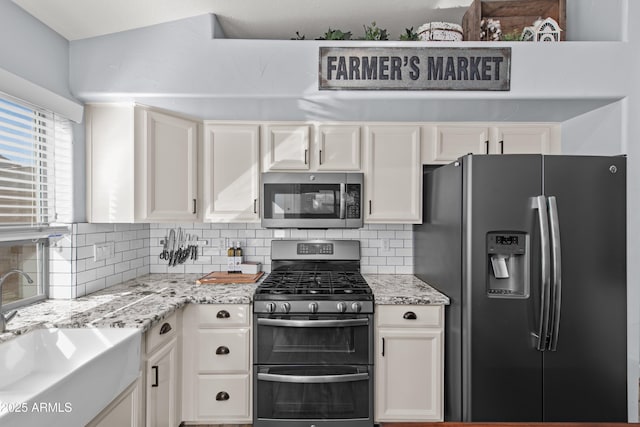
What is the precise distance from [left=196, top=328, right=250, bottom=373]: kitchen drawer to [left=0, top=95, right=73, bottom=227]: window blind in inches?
43.7

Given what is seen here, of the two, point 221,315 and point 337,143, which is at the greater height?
point 337,143

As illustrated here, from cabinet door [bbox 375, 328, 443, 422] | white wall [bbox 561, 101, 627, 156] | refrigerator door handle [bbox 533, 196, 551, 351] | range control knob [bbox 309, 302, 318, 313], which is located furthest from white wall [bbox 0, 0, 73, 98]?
white wall [bbox 561, 101, 627, 156]

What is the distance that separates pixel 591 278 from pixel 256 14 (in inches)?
97.5

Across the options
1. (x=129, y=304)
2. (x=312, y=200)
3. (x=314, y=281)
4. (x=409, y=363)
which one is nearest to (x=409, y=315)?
(x=409, y=363)

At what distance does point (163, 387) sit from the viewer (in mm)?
2014

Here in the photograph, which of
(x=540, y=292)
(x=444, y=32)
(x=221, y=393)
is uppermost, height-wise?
(x=444, y=32)

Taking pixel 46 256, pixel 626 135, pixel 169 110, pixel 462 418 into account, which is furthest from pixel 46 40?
pixel 626 135

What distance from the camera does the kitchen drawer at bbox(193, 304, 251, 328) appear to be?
2.28 metres

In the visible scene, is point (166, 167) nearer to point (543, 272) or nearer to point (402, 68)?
point (402, 68)

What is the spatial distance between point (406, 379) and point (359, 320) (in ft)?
1.60

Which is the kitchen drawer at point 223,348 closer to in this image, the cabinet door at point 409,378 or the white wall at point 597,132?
the cabinet door at point 409,378

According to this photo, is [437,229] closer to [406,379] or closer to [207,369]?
[406,379]

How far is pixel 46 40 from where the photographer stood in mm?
1998

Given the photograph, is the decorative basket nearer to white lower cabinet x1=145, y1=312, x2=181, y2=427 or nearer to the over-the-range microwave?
the over-the-range microwave
